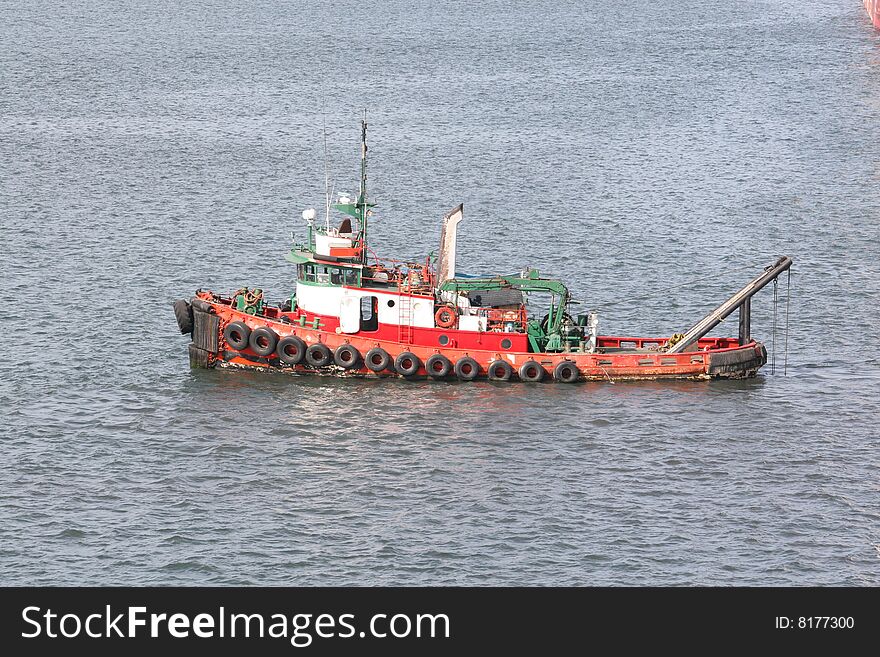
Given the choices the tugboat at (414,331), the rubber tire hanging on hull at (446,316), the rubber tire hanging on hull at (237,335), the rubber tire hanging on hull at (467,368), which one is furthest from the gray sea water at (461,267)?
the rubber tire hanging on hull at (446,316)

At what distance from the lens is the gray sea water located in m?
43.3

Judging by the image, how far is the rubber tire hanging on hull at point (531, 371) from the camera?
5381cm

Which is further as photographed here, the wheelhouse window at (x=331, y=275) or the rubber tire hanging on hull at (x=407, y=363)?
the wheelhouse window at (x=331, y=275)

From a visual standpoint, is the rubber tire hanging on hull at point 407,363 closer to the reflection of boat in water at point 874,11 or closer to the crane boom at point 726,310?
the crane boom at point 726,310

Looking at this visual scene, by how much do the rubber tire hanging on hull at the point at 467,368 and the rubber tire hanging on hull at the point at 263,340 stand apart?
6376 millimetres

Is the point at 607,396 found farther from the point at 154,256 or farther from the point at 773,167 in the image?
the point at 773,167

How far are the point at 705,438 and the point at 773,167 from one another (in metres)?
46.0

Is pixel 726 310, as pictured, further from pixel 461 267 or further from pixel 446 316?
pixel 461 267

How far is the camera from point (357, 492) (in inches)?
1810

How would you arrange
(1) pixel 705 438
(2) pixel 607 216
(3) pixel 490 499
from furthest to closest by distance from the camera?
(2) pixel 607 216
(1) pixel 705 438
(3) pixel 490 499

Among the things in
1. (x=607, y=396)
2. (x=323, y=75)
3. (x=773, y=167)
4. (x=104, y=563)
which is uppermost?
(x=323, y=75)

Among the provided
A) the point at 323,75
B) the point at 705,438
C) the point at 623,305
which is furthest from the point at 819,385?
the point at 323,75

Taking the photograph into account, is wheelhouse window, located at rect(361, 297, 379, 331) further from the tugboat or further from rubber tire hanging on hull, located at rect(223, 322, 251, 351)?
rubber tire hanging on hull, located at rect(223, 322, 251, 351)

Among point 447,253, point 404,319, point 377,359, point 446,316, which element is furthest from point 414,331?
point 447,253
